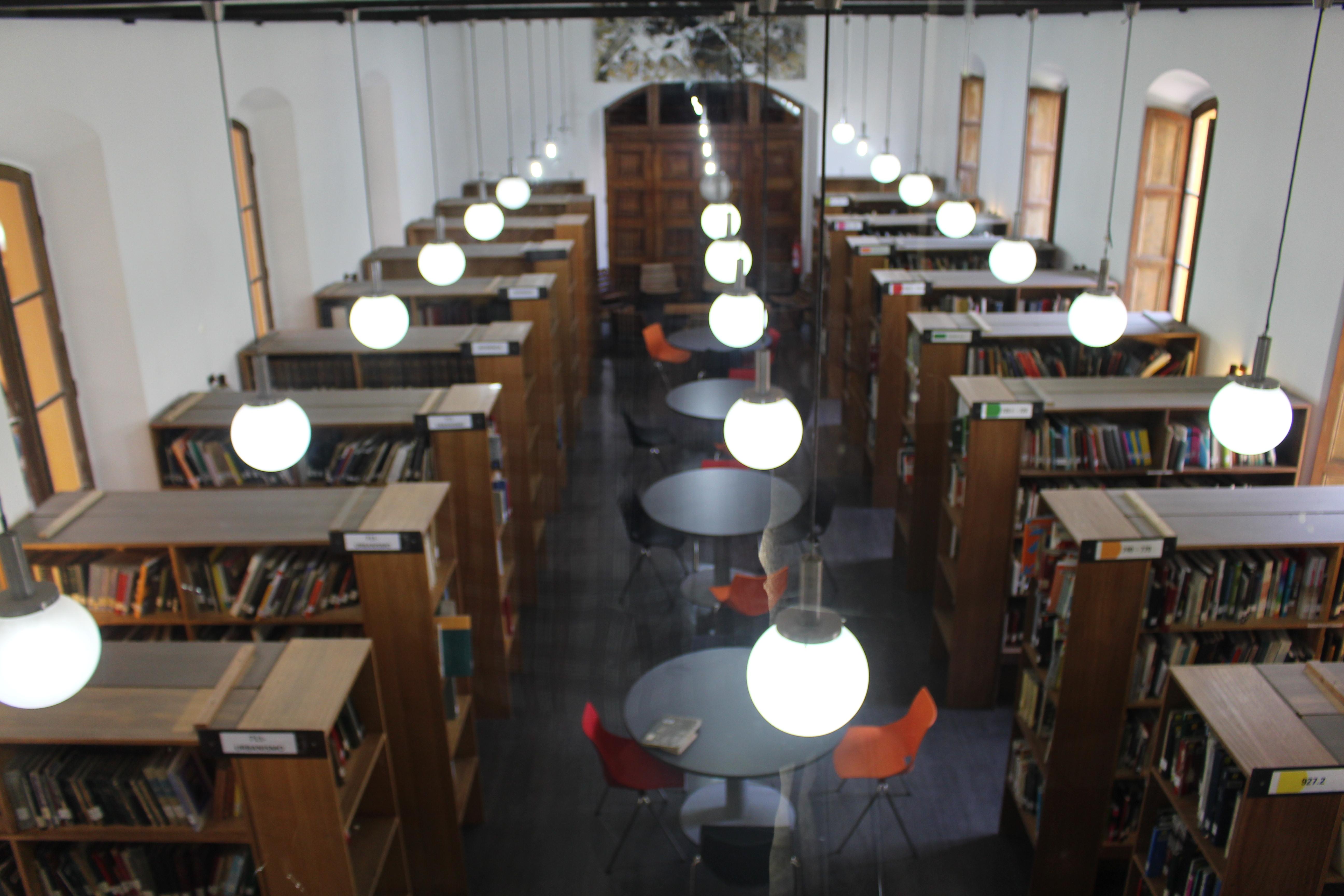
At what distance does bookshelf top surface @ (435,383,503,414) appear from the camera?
5.27 m

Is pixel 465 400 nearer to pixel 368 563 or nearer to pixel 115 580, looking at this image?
pixel 368 563

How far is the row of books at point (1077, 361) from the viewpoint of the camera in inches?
269

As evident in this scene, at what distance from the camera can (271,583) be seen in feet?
14.6

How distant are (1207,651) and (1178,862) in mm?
1177

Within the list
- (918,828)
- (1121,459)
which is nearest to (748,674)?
(918,828)

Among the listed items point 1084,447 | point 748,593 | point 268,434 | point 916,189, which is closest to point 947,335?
point 1084,447

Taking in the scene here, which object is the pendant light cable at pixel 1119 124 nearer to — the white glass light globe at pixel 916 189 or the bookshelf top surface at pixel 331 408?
the white glass light globe at pixel 916 189

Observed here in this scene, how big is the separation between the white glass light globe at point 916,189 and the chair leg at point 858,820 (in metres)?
5.05

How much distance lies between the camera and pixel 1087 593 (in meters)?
4.02

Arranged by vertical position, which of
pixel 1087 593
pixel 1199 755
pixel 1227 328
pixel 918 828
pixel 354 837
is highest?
pixel 1227 328

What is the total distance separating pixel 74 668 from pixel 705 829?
2782mm

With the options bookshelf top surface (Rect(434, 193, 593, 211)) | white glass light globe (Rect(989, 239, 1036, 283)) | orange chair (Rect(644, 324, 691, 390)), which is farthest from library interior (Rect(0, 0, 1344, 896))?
bookshelf top surface (Rect(434, 193, 593, 211))

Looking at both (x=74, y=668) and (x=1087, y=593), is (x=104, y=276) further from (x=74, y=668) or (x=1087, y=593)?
(x=1087, y=593)

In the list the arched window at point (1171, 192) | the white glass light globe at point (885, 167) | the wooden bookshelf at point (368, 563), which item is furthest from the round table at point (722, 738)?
the white glass light globe at point (885, 167)
